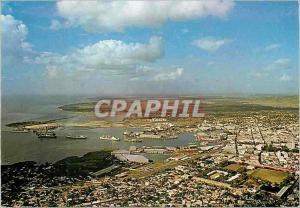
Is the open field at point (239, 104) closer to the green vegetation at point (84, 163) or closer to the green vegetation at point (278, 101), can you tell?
the green vegetation at point (278, 101)

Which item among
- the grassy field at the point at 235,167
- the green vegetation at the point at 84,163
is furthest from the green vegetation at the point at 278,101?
the green vegetation at the point at 84,163

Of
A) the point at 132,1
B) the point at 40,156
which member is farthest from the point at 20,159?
the point at 132,1

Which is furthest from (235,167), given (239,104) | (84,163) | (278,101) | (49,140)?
(49,140)

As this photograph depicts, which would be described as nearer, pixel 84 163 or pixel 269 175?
pixel 269 175

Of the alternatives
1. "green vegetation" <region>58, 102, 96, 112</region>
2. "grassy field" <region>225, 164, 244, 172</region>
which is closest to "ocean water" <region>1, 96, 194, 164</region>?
"green vegetation" <region>58, 102, 96, 112</region>

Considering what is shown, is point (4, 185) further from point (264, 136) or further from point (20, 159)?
point (264, 136)

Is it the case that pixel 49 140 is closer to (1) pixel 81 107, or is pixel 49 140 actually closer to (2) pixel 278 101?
(1) pixel 81 107
